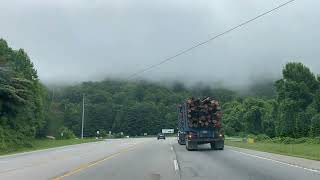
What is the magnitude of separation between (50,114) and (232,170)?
7625 cm

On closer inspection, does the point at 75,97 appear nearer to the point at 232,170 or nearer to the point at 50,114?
the point at 50,114

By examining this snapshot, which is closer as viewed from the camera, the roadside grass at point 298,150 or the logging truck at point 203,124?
the roadside grass at point 298,150

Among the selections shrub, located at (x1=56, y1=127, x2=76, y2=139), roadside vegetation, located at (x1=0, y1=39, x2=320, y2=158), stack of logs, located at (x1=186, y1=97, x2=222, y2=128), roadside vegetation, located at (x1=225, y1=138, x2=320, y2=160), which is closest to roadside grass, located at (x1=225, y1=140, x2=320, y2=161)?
roadside vegetation, located at (x1=225, y1=138, x2=320, y2=160)

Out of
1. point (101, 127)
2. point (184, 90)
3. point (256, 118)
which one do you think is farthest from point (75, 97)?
point (101, 127)

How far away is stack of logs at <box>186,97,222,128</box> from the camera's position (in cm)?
4294

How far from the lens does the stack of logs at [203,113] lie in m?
42.9

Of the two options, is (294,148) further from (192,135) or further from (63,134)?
(63,134)

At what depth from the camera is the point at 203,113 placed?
43406 mm

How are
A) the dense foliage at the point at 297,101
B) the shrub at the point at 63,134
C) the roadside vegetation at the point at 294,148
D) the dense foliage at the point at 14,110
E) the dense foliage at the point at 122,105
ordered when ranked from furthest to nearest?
the shrub at the point at 63,134, the dense foliage at the point at 297,101, the dense foliage at the point at 122,105, the dense foliage at the point at 14,110, the roadside vegetation at the point at 294,148

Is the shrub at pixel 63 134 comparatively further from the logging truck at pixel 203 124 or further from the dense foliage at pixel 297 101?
the logging truck at pixel 203 124

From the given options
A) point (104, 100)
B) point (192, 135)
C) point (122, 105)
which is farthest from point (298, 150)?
point (122, 105)

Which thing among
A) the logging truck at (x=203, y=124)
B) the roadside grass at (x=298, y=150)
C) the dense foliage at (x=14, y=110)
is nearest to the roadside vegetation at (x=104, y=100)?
the dense foliage at (x=14, y=110)

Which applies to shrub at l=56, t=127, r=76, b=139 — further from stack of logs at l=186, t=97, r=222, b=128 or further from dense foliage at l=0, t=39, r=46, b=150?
stack of logs at l=186, t=97, r=222, b=128

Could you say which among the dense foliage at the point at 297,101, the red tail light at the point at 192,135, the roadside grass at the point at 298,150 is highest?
the dense foliage at the point at 297,101
